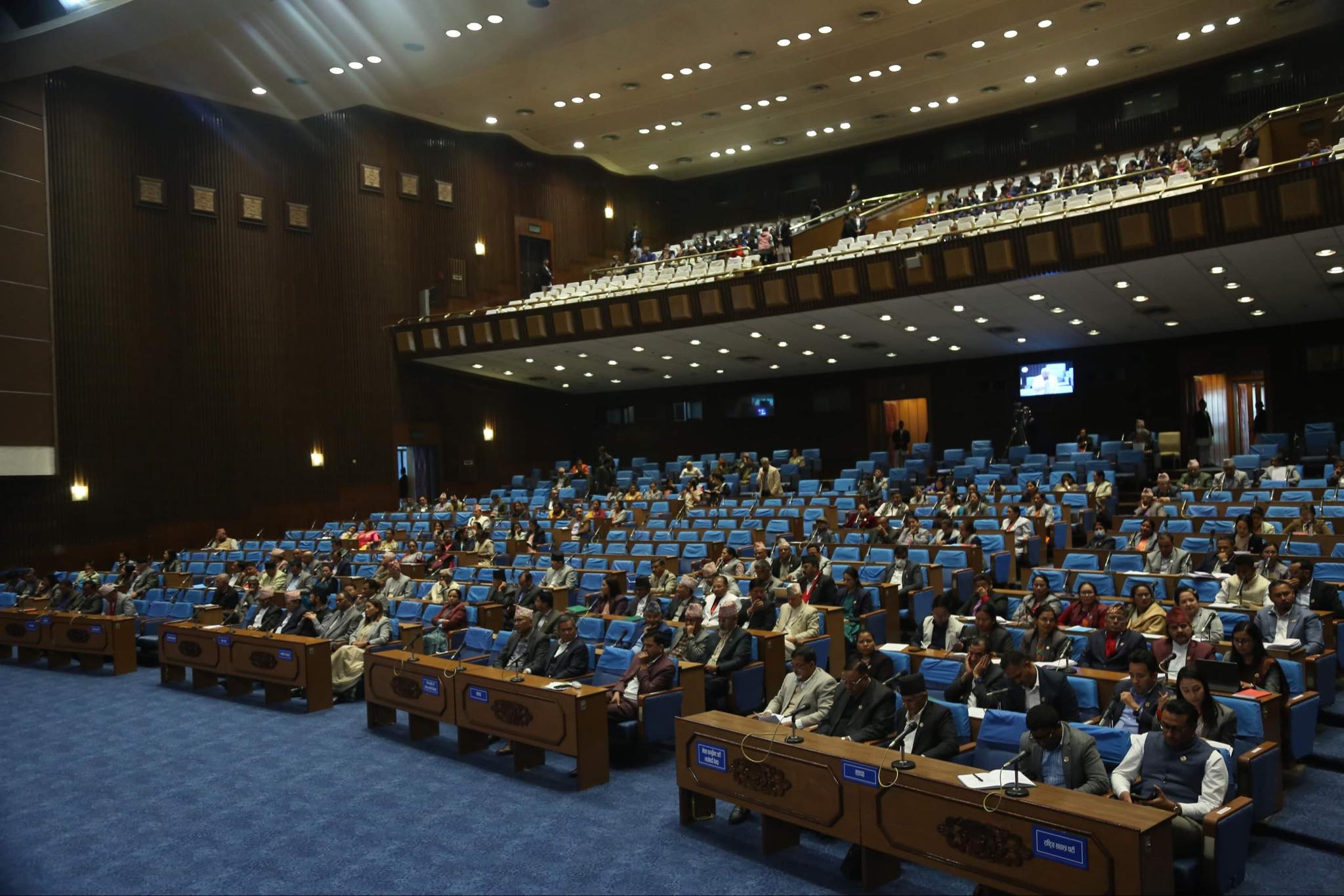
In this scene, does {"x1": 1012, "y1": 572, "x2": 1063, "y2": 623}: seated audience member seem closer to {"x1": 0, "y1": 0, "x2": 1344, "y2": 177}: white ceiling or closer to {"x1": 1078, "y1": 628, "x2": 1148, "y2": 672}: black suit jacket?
{"x1": 1078, "y1": 628, "x2": 1148, "y2": 672}: black suit jacket

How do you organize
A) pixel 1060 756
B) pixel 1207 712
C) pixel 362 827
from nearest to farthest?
1. pixel 1060 756
2. pixel 1207 712
3. pixel 362 827

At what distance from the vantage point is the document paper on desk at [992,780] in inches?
150

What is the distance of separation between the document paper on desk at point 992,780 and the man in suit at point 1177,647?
1.79 metres

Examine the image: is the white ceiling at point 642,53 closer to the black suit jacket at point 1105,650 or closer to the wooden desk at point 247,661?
the wooden desk at point 247,661

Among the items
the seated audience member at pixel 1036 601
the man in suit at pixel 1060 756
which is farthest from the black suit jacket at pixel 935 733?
the seated audience member at pixel 1036 601

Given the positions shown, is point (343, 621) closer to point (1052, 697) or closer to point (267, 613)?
point (267, 613)

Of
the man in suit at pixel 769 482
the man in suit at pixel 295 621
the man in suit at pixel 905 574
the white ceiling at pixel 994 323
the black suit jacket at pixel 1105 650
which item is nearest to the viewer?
the black suit jacket at pixel 1105 650

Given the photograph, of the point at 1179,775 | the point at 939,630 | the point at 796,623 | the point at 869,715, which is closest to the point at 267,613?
the point at 796,623

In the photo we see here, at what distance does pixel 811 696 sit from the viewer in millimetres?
5445

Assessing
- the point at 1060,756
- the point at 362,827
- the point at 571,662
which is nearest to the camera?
the point at 1060,756

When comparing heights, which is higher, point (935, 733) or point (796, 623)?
point (796, 623)

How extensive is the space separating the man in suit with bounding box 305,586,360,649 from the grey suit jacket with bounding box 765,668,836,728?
4649 mm

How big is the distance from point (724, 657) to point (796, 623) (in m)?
0.87

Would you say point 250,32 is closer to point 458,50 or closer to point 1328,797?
point 458,50
